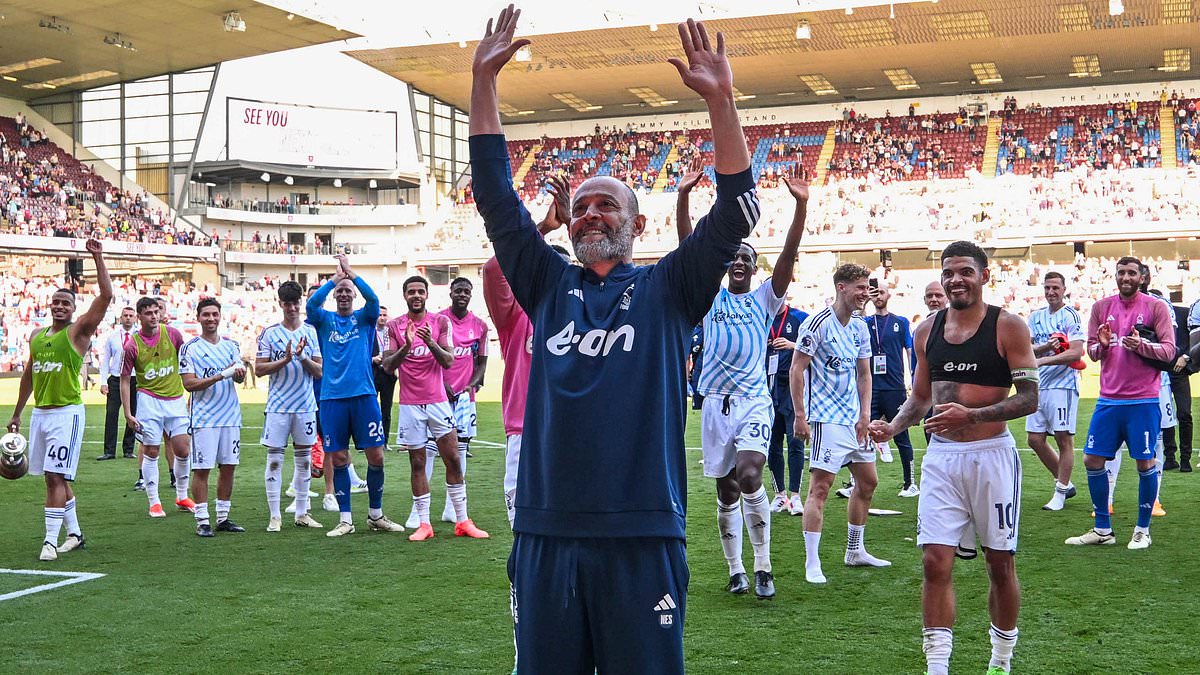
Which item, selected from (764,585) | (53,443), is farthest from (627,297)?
(53,443)

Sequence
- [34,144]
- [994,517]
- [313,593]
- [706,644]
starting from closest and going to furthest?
[994,517] → [706,644] → [313,593] → [34,144]

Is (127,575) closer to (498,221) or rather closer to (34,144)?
(498,221)

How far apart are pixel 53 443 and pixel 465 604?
3.90 metres

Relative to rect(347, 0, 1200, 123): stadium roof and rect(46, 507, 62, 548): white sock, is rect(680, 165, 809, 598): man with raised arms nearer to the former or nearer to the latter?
rect(46, 507, 62, 548): white sock

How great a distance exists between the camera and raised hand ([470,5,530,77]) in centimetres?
330

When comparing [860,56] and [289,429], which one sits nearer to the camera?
[289,429]

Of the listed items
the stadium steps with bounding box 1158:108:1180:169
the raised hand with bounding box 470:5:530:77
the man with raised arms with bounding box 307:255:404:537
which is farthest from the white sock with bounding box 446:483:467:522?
the stadium steps with bounding box 1158:108:1180:169

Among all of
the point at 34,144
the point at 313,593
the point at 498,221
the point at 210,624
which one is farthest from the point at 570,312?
the point at 34,144

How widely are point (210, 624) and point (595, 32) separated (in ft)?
126

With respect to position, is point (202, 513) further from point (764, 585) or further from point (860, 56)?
point (860, 56)

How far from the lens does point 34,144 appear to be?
170ft

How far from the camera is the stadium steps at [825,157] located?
48991 millimetres

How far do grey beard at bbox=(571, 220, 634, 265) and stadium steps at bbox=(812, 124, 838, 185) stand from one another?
45897 mm

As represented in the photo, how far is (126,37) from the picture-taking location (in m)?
44.6
